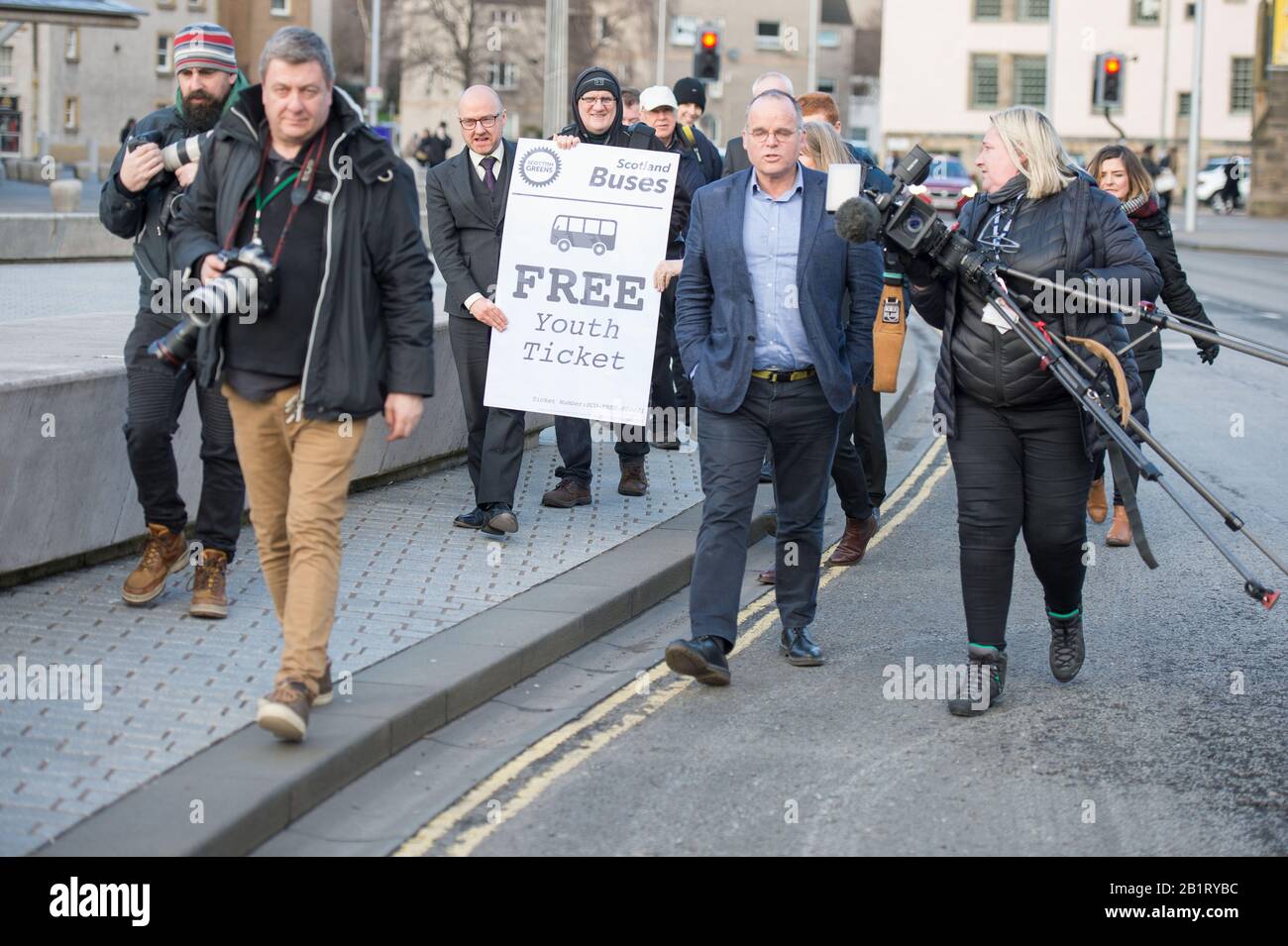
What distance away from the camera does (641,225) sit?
30.0 feet

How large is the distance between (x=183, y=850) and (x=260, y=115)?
2.34 m

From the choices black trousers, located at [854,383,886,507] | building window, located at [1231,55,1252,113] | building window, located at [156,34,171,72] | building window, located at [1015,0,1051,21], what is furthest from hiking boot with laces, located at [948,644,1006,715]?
building window, located at [1231,55,1252,113]

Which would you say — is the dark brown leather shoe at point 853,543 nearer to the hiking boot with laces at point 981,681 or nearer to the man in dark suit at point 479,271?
the man in dark suit at point 479,271

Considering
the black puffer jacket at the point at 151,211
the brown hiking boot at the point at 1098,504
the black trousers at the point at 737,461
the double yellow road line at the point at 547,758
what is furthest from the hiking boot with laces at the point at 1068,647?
the black puffer jacket at the point at 151,211

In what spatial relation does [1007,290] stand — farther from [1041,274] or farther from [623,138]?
[623,138]

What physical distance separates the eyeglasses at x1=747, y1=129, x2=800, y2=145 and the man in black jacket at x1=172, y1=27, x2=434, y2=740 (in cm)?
149

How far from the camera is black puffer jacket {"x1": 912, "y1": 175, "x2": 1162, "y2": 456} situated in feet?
20.7

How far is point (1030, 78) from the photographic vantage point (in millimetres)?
77000

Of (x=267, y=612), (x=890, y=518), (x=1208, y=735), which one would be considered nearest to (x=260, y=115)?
(x=267, y=612)

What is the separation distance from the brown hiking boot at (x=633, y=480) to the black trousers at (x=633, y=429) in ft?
0.12

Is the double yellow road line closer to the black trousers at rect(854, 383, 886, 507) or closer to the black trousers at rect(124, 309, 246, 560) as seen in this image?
the black trousers at rect(854, 383, 886, 507)

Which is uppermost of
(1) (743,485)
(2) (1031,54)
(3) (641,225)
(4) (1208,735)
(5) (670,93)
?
(2) (1031,54)

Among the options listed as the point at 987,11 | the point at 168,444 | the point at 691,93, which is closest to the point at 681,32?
the point at 987,11

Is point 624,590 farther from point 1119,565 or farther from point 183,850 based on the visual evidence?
point 183,850
